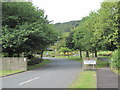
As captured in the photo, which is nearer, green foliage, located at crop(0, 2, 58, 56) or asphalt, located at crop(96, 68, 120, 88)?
asphalt, located at crop(96, 68, 120, 88)

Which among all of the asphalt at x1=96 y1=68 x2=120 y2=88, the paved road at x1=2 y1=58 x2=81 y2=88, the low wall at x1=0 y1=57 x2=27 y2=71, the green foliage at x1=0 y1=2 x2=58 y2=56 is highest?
the green foliage at x1=0 y1=2 x2=58 y2=56

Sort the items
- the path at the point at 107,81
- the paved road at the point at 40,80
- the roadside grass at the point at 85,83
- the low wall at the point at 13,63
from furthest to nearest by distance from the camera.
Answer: the low wall at the point at 13,63 → the paved road at the point at 40,80 → the path at the point at 107,81 → the roadside grass at the point at 85,83

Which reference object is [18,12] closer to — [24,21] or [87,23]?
[24,21]

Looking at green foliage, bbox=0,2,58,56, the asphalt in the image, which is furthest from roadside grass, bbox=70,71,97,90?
green foliage, bbox=0,2,58,56

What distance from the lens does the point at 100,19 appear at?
24.7m

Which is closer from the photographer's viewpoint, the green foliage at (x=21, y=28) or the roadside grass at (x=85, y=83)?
the roadside grass at (x=85, y=83)

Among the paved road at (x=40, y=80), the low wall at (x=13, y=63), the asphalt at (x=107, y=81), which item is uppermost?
the low wall at (x=13, y=63)

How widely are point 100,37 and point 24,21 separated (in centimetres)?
1016

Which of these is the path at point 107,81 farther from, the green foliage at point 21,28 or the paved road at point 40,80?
the green foliage at point 21,28

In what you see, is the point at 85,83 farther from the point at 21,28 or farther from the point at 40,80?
the point at 21,28

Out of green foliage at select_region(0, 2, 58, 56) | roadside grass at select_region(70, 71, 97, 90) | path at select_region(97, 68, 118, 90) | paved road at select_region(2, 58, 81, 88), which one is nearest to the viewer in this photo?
roadside grass at select_region(70, 71, 97, 90)

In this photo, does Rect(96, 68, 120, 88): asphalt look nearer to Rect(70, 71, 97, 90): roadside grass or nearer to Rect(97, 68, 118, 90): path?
Rect(97, 68, 118, 90): path

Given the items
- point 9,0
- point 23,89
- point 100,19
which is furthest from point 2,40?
point 23,89

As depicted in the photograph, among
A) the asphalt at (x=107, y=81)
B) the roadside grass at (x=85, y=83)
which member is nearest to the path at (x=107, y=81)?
the asphalt at (x=107, y=81)
